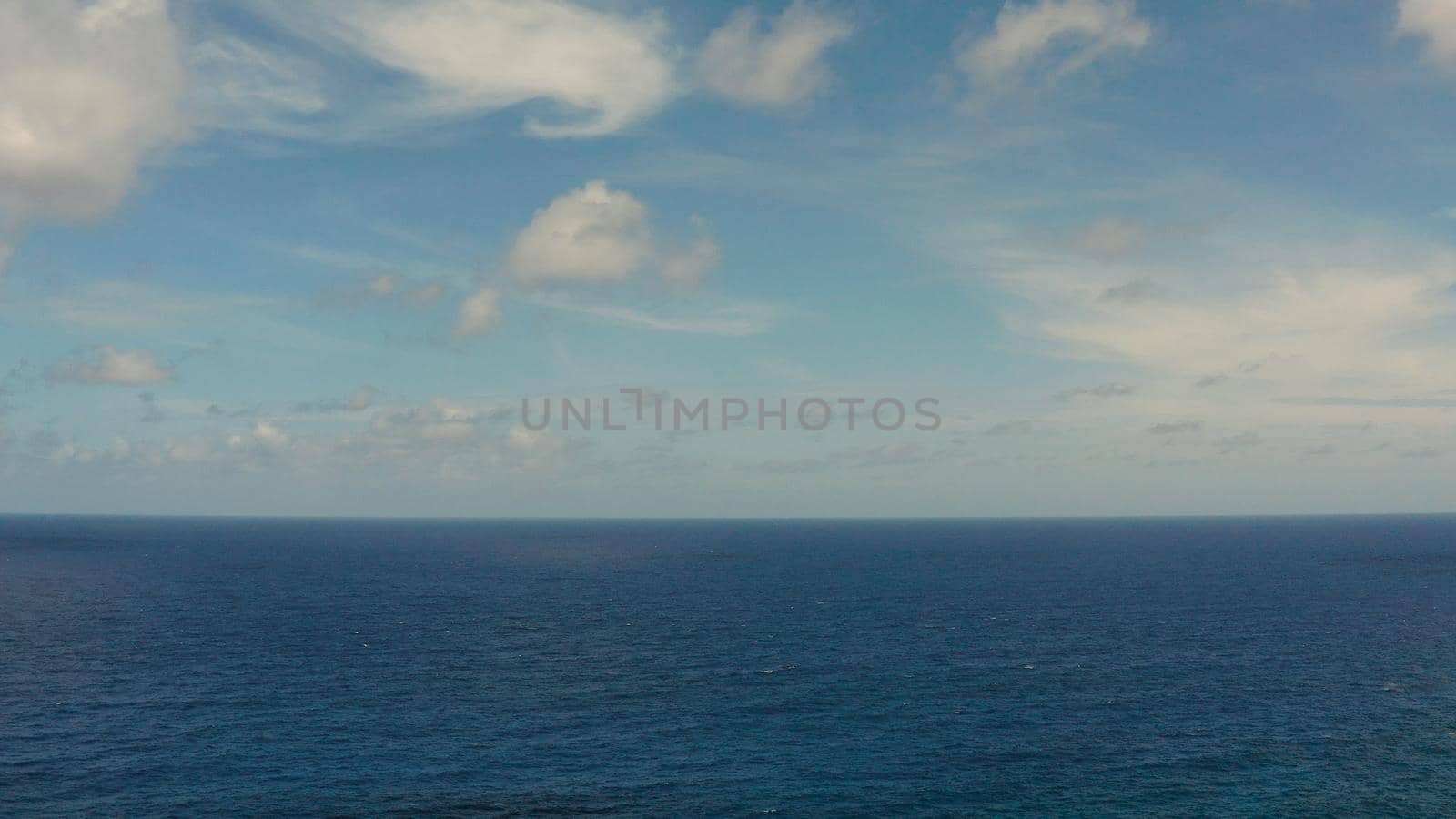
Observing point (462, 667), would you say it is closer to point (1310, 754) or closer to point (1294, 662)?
point (1310, 754)

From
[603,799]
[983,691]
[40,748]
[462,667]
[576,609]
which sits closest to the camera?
[603,799]

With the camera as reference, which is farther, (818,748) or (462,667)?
(462,667)

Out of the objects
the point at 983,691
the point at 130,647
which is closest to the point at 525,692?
the point at 983,691

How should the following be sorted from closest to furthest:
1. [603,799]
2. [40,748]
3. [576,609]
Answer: [603,799] → [40,748] → [576,609]

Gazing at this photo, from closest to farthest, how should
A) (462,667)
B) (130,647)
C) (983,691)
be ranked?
(983,691)
(462,667)
(130,647)

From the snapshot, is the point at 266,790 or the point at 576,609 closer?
the point at 266,790

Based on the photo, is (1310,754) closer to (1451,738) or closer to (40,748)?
(1451,738)

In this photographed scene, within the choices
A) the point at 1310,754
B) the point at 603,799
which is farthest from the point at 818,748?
the point at 1310,754

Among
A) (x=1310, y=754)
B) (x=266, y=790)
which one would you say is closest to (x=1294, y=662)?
→ (x=1310, y=754)

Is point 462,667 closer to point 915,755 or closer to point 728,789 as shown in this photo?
point 728,789

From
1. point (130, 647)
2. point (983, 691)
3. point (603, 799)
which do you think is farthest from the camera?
point (130, 647)
